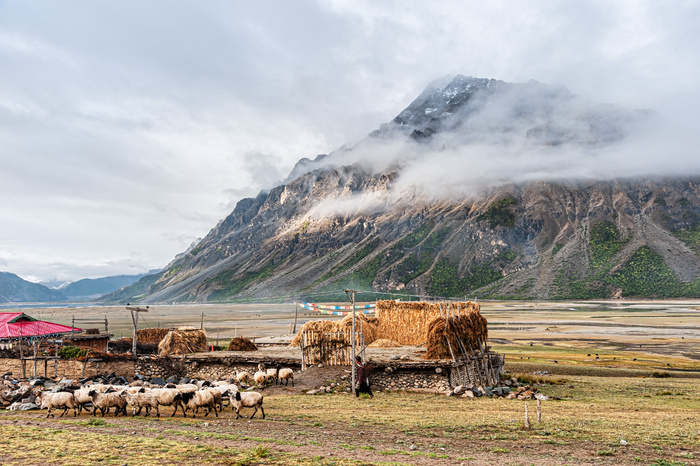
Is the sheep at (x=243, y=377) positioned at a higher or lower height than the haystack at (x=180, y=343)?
lower

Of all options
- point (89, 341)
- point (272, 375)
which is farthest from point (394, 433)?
point (89, 341)

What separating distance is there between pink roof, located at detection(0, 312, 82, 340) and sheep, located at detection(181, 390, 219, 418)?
22.5 metres

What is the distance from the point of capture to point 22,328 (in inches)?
1230

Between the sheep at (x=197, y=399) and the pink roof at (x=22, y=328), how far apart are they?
22.5 meters

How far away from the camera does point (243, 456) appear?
9.27 metres

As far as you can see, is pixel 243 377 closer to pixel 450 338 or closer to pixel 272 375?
pixel 272 375

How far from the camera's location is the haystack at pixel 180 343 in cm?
3022

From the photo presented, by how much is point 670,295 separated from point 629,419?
16620cm

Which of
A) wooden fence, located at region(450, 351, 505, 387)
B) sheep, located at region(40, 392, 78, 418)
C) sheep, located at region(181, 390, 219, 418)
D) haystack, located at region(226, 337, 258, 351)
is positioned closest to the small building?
haystack, located at region(226, 337, 258, 351)

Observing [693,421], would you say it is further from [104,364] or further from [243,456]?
[104,364]

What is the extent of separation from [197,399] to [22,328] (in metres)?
23.9

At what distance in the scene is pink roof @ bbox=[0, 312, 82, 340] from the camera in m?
30.5

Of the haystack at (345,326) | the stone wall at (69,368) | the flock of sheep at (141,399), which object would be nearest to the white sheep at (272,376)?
the haystack at (345,326)

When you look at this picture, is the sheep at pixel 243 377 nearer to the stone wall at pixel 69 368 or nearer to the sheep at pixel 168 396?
the stone wall at pixel 69 368
